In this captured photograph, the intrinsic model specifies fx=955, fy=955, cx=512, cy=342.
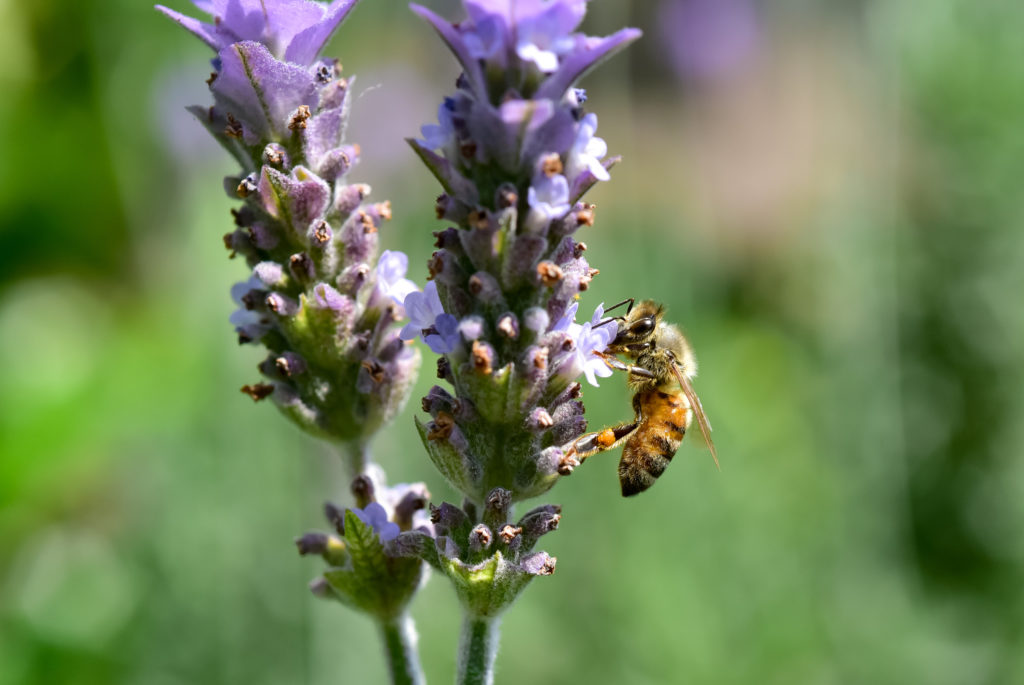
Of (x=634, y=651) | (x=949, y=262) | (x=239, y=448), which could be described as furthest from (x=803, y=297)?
(x=239, y=448)

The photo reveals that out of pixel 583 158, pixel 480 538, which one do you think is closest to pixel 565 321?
pixel 583 158

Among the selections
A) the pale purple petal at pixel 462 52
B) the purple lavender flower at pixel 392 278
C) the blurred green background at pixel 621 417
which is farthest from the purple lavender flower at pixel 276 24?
the blurred green background at pixel 621 417

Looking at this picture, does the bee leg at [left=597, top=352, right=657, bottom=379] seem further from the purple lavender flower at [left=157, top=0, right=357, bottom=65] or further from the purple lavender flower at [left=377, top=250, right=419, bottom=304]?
the purple lavender flower at [left=157, top=0, right=357, bottom=65]

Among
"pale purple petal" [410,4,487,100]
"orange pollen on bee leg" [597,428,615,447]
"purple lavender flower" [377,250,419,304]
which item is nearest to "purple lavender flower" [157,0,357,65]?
"pale purple petal" [410,4,487,100]

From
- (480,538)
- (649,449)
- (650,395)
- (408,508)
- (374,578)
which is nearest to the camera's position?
(480,538)

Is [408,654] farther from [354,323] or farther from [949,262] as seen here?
[949,262]

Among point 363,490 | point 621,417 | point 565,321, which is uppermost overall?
point 565,321

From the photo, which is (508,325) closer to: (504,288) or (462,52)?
(504,288)
